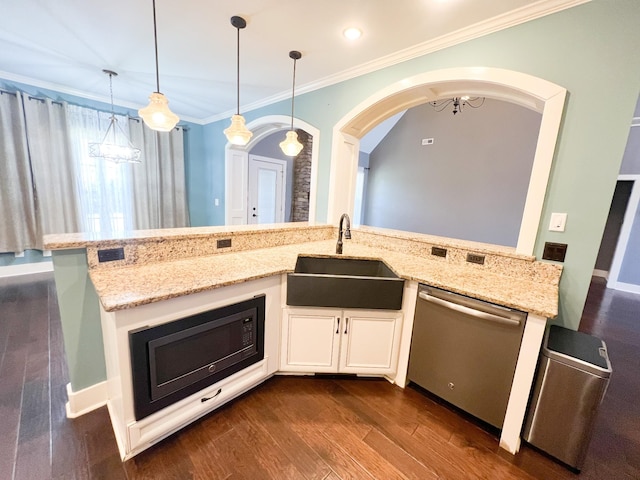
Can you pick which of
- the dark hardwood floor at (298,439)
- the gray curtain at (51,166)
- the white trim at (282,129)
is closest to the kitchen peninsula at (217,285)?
the dark hardwood floor at (298,439)

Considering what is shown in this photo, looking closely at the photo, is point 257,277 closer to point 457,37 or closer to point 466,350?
point 466,350

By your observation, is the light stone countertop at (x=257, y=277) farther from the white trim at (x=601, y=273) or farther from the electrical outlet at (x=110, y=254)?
the white trim at (x=601, y=273)

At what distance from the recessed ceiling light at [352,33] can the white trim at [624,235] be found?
5556 mm

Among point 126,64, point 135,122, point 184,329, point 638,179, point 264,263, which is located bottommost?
point 184,329

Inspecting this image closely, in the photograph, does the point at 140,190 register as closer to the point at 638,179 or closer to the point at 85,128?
the point at 85,128

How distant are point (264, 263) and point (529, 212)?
182 cm

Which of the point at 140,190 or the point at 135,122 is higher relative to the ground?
the point at 135,122

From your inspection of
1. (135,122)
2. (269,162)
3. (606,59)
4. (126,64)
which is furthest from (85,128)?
(606,59)

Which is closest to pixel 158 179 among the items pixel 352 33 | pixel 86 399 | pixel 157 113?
pixel 157 113

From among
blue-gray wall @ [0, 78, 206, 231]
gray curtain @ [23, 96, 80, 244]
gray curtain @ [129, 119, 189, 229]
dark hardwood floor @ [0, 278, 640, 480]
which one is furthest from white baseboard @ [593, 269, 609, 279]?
gray curtain @ [23, 96, 80, 244]

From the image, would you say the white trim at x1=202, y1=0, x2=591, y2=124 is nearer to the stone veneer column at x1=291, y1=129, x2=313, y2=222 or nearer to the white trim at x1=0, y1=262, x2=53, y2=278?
the stone veneer column at x1=291, y1=129, x2=313, y2=222

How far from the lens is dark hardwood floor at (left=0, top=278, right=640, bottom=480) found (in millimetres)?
1270

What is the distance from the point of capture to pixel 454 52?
77.9 inches

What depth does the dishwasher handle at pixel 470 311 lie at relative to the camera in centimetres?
138
